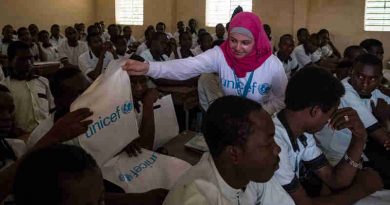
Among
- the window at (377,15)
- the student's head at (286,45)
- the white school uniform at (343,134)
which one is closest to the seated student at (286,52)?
the student's head at (286,45)

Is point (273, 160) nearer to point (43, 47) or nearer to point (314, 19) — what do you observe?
point (43, 47)

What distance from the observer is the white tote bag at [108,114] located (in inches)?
69.8

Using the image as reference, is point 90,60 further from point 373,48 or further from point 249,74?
point 249,74

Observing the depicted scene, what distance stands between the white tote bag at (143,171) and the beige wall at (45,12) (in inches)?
405

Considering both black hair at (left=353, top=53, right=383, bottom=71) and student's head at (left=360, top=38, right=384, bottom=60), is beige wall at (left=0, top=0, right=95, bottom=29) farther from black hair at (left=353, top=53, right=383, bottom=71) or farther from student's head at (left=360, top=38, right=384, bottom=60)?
black hair at (left=353, top=53, right=383, bottom=71)

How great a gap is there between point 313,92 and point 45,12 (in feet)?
37.7

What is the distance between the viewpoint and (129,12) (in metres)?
12.7

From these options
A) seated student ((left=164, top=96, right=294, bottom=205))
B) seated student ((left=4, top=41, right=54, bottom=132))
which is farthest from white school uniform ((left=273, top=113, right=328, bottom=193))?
seated student ((left=4, top=41, right=54, bottom=132))

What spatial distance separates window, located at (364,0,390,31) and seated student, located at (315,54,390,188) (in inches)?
257

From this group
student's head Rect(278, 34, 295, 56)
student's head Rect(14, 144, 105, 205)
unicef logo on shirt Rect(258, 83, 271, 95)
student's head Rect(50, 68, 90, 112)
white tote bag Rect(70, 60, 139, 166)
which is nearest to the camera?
student's head Rect(14, 144, 105, 205)

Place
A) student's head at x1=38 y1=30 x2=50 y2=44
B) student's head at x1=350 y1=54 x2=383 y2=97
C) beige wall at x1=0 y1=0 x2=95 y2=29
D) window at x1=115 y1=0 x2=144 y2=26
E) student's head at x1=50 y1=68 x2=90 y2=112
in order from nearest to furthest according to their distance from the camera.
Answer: student's head at x1=50 y1=68 x2=90 y2=112, student's head at x1=350 y1=54 x2=383 y2=97, student's head at x1=38 y1=30 x2=50 y2=44, beige wall at x1=0 y1=0 x2=95 y2=29, window at x1=115 y1=0 x2=144 y2=26

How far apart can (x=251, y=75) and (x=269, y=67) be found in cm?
12

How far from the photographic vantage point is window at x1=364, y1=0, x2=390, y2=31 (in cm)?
871

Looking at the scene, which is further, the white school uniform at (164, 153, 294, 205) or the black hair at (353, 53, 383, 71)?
the black hair at (353, 53, 383, 71)
